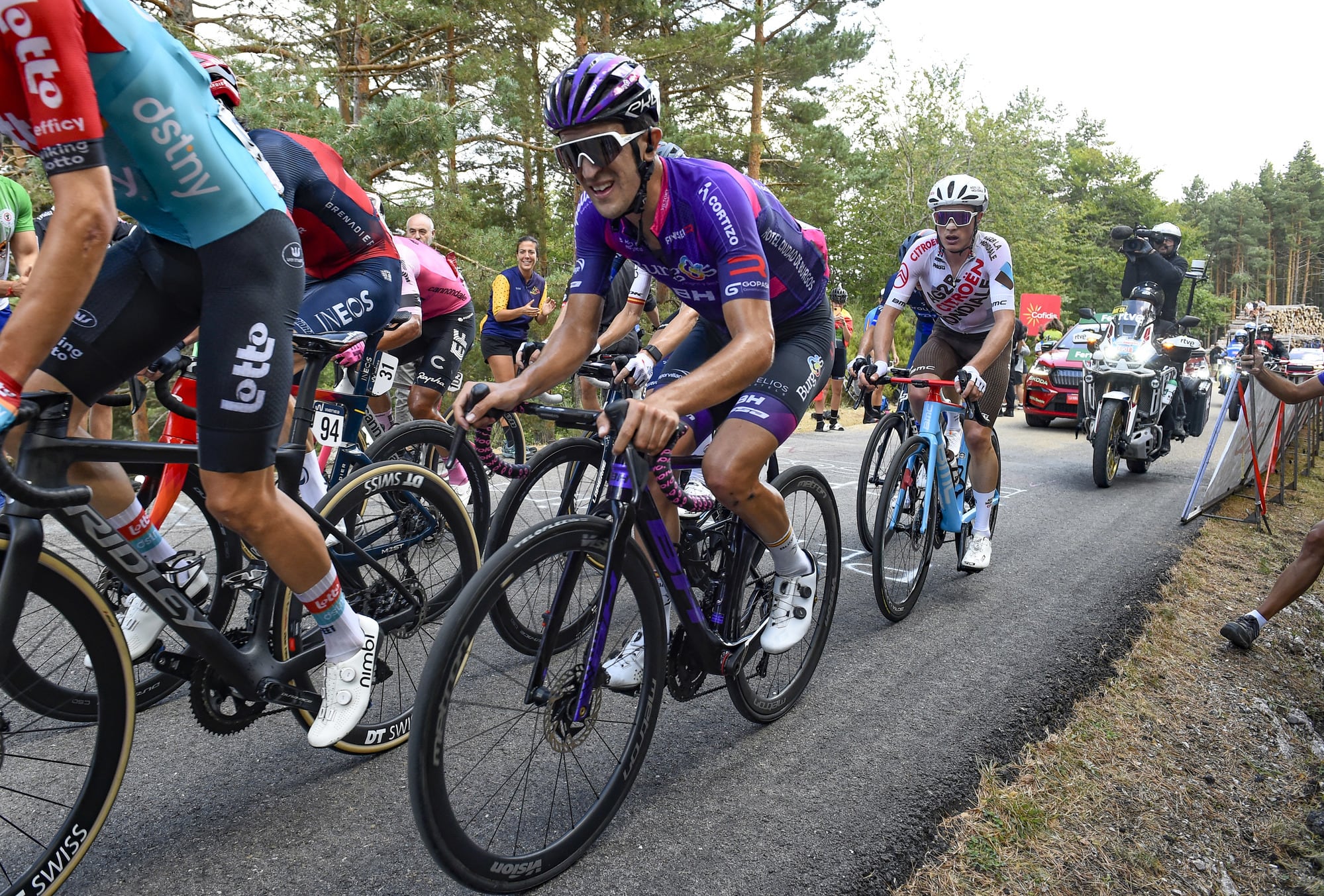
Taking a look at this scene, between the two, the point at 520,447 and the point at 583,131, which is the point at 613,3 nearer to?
the point at 520,447

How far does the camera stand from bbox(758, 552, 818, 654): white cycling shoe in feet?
10.6

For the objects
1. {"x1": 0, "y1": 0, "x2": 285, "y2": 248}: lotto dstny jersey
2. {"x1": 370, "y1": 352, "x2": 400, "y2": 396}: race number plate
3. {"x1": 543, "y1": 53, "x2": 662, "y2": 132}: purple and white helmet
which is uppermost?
{"x1": 543, "y1": 53, "x2": 662, "y2": 132}: purple and white helmet

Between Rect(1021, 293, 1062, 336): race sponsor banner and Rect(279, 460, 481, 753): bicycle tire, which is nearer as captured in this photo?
Rect(279, 460, 481, 753): bicycle tire

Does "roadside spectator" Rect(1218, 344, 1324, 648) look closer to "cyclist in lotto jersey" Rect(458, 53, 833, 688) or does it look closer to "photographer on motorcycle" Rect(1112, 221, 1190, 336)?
"cyclist in lotto jersey" Rect(458, 53, 833, 688)

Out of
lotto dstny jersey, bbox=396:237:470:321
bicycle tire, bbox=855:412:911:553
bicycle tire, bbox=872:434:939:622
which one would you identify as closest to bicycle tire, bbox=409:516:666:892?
bicycle tire, bbox=872:434:939:622

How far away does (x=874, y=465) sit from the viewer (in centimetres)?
640

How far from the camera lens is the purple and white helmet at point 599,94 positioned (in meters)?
2.66

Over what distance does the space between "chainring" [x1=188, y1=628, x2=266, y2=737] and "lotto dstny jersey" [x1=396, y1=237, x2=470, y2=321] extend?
11.4 ft

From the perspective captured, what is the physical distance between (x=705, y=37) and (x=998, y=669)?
59.6ft

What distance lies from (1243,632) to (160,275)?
506 cm

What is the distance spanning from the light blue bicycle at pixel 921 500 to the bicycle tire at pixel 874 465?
0.42m

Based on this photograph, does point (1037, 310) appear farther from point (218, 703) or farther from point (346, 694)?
point (218, 703)

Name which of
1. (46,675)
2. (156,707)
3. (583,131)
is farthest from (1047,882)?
(156,707)

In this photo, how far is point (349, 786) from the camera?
2832 mm
